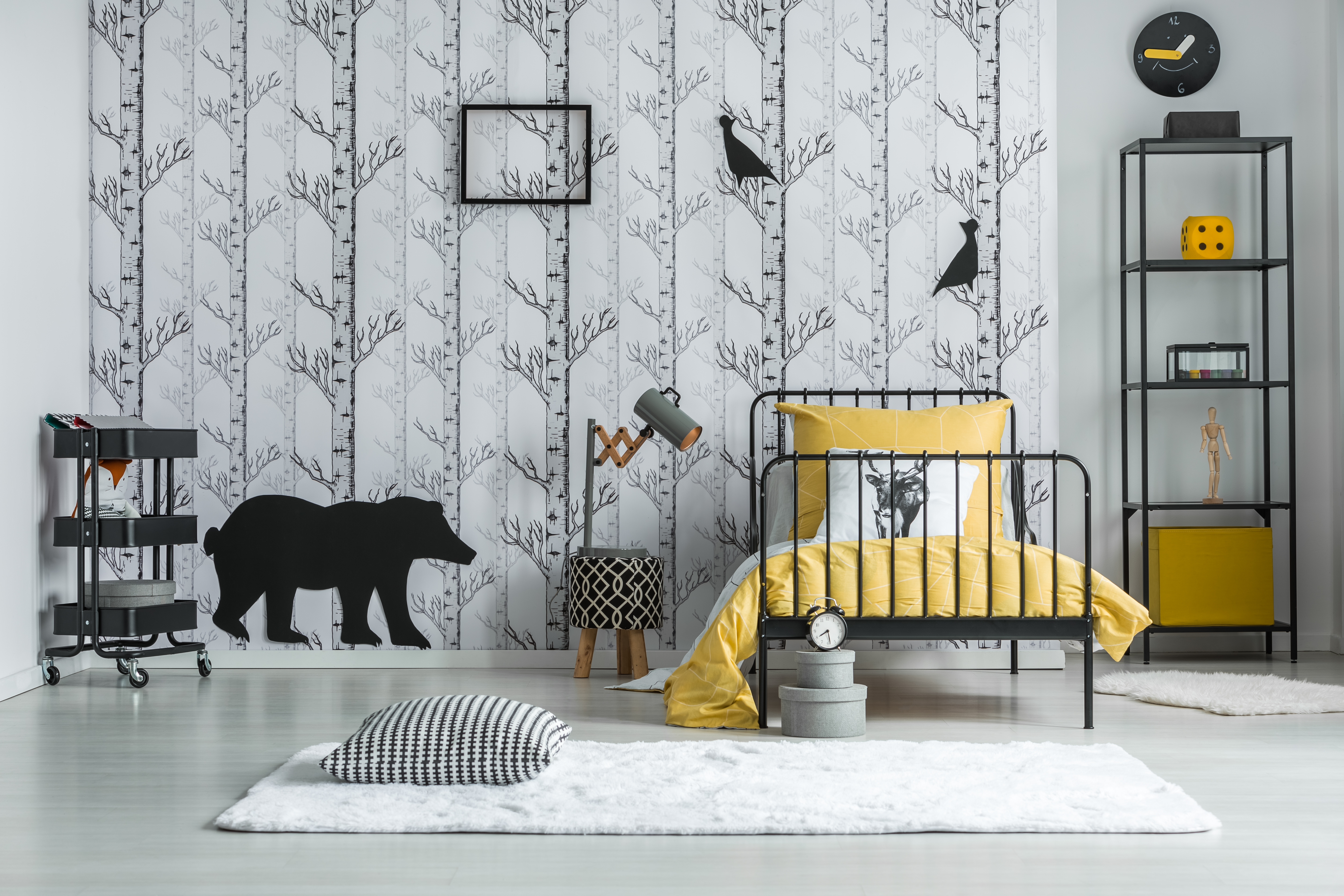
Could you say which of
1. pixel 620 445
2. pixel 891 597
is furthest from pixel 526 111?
pixel 891 597

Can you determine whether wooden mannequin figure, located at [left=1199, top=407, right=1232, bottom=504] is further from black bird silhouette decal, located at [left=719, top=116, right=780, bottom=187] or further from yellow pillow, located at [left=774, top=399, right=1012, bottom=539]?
black bird silhouette decal, located at [left=719, top=116, right=780, bottom=187]

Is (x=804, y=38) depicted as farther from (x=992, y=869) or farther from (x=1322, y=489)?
(x=992, y=869)

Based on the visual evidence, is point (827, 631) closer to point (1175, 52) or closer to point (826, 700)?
point (826, 700)

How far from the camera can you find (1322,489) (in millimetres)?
4289

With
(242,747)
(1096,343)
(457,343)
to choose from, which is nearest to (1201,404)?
(1096,343)

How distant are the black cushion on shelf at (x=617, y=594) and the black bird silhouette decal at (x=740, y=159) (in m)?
1.43

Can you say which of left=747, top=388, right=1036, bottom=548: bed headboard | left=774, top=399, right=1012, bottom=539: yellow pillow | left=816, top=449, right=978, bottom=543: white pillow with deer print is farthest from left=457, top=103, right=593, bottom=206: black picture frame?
left=816, top=449, right=978, bottom=543: white pillow with deer print

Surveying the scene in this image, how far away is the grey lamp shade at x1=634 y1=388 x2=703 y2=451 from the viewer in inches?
144

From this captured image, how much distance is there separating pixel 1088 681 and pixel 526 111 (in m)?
2.64

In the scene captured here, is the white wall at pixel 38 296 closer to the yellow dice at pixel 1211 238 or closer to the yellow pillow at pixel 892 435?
the yellow pillow at pixel 892 435

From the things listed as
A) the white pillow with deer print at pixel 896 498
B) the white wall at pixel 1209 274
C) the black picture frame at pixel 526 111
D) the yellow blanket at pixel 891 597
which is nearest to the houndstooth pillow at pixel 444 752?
the yellow blanket at pixel 891 597

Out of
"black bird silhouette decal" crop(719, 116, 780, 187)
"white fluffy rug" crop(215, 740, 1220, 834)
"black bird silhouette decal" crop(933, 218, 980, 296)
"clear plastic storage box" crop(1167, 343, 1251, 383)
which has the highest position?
"black bird silhouette decal" crop(719, 116, 780, 187)

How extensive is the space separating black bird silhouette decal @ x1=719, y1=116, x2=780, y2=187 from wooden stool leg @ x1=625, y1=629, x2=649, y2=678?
1629 millimetres

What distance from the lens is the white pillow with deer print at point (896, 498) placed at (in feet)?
10.7
